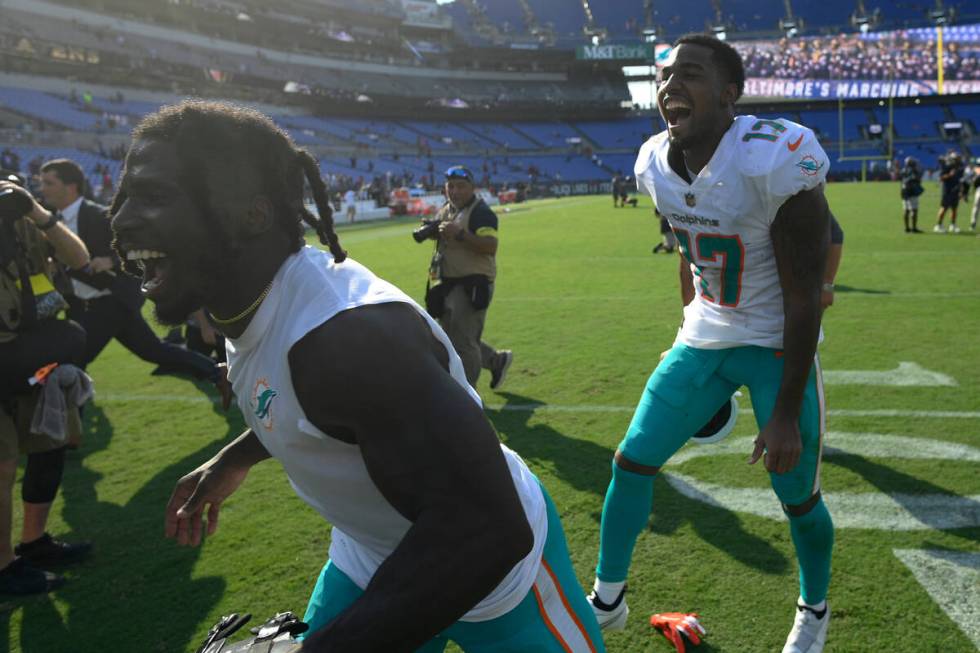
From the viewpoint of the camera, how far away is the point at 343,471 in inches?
56.7

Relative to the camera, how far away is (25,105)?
35750 mm

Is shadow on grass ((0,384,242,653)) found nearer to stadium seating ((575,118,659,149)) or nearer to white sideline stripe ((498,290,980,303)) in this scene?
white sideline stripe ((498,290,980,303))

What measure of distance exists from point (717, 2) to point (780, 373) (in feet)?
249

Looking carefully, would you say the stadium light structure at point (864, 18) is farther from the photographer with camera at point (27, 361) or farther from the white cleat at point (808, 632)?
the photographer with camera at point (27, 361)

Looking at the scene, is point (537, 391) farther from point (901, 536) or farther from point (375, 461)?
point (375, 461)

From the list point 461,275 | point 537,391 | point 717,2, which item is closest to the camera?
point 461,275

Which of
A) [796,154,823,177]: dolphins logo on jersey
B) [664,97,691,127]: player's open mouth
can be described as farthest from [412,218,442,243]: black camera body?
[796,154,823,177]: dolphins logo on jersey

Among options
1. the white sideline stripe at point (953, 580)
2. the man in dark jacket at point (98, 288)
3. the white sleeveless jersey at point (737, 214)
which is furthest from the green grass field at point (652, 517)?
the white sleeveless jersey at point (737, 214)

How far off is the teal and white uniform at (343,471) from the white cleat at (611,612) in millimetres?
1180

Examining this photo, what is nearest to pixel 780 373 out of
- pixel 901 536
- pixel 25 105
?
pixel 901 536

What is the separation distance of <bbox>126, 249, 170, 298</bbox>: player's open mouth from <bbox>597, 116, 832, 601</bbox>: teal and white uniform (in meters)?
1.91

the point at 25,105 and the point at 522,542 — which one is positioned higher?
the point at 25,105

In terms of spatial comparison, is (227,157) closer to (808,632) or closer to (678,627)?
(678,627)

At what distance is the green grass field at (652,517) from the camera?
311cm
